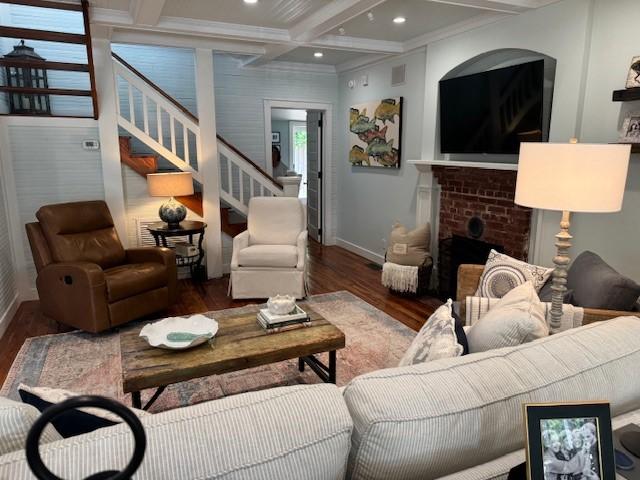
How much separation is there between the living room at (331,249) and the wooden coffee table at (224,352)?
0.05 ft

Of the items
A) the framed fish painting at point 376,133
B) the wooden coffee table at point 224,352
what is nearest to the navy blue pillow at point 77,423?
the wooden coffee table at point 224,352

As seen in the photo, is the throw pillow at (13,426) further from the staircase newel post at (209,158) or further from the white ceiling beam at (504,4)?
the staircase newel post at (209,158)

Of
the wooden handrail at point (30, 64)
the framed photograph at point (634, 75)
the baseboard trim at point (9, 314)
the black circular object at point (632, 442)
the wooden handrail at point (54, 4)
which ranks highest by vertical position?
the wooden handrail at point (54, 4)

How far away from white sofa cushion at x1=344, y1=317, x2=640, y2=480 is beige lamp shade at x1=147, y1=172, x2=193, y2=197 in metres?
3.62

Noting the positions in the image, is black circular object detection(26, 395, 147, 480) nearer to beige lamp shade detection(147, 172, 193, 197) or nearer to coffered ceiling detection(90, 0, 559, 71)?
coffered ceiling detection(90, 0, 559, 71)

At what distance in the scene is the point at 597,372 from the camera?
1.14 meters

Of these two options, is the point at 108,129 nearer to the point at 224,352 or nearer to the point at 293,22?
the point at 293,22

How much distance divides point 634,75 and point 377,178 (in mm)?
3172

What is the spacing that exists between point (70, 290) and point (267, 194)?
2.66m

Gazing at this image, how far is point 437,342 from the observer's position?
1.46 meters

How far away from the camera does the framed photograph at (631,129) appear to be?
8.36 feet

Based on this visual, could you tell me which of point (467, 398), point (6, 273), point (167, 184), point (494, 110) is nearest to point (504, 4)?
point (494, 110)

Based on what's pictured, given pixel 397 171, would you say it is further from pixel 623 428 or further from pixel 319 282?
pixel 623 428

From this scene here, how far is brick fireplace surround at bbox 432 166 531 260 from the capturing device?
11.5ft
